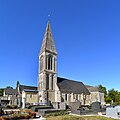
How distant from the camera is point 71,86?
61.3m

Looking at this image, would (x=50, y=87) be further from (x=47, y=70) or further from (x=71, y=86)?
(x=71, y=86)

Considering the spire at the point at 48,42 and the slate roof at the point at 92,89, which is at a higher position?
A: the spire at the point at 48,42

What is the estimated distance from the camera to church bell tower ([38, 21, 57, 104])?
5328 cm

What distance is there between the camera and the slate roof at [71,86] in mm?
56969

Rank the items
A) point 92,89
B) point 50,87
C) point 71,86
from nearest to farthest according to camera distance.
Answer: point 50,87 < point 71,86 < point 92,89

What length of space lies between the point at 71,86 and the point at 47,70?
39.2 feet

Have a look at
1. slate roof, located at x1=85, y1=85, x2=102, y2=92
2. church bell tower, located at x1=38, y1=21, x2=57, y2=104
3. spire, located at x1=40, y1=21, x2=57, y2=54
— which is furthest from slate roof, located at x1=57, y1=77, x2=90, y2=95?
spire, located at x1=40, y1=21, x2=57, y2=54

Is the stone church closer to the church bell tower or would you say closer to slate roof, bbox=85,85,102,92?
the church bell tower

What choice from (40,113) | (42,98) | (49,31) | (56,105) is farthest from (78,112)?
(49,31)

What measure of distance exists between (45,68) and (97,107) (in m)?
30.1

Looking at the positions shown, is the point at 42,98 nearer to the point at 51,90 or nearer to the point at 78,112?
the point at 51,90

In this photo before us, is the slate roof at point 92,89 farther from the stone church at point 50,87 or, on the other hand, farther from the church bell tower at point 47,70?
the church bell tower at point 47,70

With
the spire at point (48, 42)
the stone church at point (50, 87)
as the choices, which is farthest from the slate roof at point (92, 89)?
the spire at point (48, 42)

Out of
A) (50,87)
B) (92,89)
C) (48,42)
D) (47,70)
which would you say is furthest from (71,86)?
(48,42)
